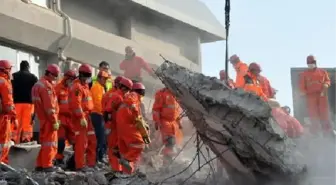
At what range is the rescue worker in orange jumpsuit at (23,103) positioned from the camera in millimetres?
10328

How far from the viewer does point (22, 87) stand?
412 inches

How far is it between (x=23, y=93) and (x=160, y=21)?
8.08 metres

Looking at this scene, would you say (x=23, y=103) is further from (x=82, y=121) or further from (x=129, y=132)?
(x=129, y=132)

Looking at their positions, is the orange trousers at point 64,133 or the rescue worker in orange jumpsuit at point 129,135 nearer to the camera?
the rescue worker in orange jumpsuit at point 129,135

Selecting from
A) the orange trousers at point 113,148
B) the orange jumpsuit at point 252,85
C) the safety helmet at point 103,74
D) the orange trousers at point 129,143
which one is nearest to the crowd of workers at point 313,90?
the orange jumpsuit at point 252,85

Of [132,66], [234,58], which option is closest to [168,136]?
[132,66]

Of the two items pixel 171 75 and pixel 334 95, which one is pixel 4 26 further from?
pixel 334 95

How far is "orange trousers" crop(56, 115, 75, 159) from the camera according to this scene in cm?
971

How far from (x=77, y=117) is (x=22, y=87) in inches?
56.5

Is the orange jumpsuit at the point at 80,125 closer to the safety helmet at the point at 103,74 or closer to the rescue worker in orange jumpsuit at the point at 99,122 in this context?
the rescue worker in orange jumpsuit at the point at 99,122

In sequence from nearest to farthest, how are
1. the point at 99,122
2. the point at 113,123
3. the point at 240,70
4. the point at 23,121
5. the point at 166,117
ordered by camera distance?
the point at 113,123 < the point at 23,121 < the point at 99,122 < the point at 166,117 < the point at 240,70

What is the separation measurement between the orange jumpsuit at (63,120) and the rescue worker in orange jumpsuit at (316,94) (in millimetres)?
6017

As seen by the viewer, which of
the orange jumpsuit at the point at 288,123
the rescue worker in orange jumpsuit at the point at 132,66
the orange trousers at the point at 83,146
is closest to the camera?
the orange trousers at the point at 83,146

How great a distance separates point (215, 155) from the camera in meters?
8.69
